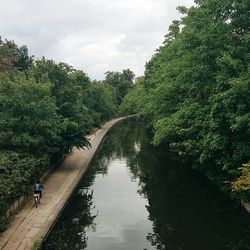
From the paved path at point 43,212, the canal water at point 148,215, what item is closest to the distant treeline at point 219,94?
the canal water at point 148,215

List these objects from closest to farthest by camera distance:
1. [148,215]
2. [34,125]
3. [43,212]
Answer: [43,212] < [148,215] < [34,125]

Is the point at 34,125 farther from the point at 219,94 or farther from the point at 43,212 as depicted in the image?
the point at 219,94

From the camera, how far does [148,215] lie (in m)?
23.5

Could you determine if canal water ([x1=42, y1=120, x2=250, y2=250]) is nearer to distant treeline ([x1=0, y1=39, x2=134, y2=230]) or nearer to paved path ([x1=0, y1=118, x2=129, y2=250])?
paved path ([x1=0, y1=118, x2=129, y2=250])

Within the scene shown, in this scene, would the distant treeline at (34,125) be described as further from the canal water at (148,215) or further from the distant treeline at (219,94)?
the distant treeline at (219,94)

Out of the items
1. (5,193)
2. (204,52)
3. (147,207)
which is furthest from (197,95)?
(5,193)

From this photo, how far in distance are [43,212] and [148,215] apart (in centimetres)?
581

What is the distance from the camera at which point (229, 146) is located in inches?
916

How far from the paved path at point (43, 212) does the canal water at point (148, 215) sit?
572mm

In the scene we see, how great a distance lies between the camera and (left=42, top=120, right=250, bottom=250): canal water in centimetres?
1920

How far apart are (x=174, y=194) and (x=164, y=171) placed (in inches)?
331

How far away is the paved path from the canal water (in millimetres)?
572

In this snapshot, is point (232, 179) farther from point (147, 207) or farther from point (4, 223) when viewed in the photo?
point (4, 223)

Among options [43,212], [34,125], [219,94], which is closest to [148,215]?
[43,212]
